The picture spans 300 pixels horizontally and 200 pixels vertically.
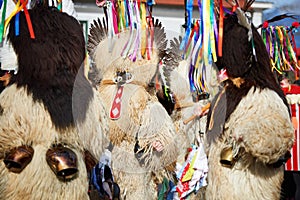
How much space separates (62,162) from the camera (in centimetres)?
300

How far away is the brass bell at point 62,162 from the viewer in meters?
3.00

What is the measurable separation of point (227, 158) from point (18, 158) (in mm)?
1259

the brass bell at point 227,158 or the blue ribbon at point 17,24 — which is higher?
the blue ribbon at point 17,24

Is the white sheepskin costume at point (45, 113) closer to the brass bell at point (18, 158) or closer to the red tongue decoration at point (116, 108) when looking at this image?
the brass bell at point (18, 158)

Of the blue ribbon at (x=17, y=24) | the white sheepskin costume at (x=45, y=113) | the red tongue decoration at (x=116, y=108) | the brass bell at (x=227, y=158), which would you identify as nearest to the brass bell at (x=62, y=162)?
the white sheepskin costume at (x=45, y=113)

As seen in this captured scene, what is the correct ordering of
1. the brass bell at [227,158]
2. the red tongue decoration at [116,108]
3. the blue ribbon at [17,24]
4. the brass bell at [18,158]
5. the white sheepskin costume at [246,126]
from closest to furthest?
the brass bell at [18,158]
the blue ribbon at [17,24]
the white sheepskin costume at [246,126]
the brass bell at [227,158]
the red tongue decoration at [116,108]

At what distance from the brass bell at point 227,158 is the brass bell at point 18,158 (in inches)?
46.1

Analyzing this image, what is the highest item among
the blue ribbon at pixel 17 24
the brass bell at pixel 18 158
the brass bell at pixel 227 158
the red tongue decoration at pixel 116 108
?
the blue ribbon at pixel 17 24

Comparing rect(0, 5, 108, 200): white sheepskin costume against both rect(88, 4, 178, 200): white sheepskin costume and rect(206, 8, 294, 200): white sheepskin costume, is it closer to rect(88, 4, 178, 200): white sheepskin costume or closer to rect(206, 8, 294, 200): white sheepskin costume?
rect(206, 8, 294, 200): white sheepskin costume

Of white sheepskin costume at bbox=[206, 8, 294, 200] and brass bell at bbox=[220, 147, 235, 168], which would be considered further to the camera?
brass bell at bbox=[220, 147, 235, 168]

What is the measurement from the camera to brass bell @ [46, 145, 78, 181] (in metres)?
3.00

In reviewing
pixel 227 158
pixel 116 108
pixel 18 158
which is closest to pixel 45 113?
pixel 18 158

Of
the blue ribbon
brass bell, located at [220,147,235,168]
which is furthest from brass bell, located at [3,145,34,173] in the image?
brass bell, located at [220,147,235,168]

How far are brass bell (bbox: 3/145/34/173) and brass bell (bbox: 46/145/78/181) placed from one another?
0.10 m
